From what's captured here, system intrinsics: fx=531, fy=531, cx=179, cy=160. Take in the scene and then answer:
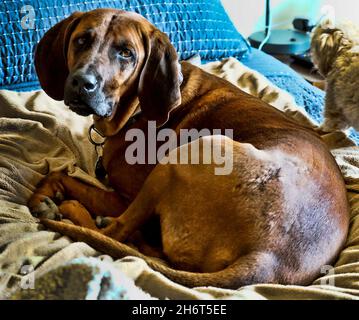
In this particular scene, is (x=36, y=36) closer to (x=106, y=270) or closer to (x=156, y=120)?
(x=156, y=120)

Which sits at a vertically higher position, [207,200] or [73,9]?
[73,9]

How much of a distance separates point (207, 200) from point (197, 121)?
51 cm

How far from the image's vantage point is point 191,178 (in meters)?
1.63

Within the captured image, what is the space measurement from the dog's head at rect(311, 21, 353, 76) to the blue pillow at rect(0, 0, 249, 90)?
2.05 feet

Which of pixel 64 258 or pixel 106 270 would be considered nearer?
pixel 106 270

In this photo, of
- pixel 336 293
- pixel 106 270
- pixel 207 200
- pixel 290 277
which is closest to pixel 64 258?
pixel 106 270

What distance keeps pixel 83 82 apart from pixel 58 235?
498mm

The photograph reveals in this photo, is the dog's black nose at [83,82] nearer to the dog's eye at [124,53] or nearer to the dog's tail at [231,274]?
the dog's eye at [124,53]

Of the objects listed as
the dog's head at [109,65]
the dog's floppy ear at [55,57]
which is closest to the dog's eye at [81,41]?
the dog's head at [109,65]

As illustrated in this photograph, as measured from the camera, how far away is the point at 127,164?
2014 millimetres

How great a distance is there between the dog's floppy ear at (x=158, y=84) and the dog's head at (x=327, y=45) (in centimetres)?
113

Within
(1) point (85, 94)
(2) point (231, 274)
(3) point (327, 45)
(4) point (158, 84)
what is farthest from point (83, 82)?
(3) point (327, 45)

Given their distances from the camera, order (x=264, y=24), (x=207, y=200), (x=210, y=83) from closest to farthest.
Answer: (x=207, y=200)
(x=210, y=83)
(x=264, y=24)

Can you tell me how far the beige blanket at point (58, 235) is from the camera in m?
1.25
